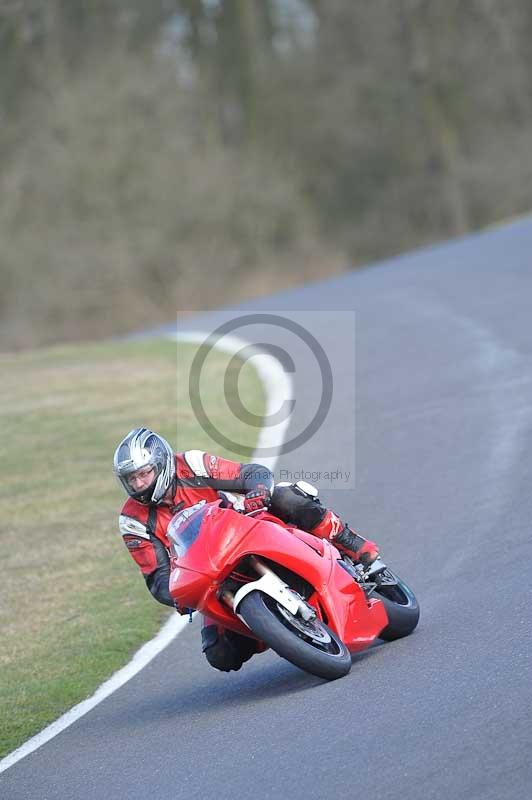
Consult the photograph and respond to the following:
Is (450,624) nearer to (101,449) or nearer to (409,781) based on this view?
(409,781)

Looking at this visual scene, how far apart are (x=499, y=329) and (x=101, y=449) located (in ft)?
17.8

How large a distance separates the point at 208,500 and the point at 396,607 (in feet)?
3.80

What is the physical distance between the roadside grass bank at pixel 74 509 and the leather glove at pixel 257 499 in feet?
5.83

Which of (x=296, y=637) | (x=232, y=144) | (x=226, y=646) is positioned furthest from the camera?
(x=232, y=144)

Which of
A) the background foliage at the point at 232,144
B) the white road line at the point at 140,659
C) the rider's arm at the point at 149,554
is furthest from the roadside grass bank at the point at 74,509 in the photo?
the background foliage at the point at 232,144

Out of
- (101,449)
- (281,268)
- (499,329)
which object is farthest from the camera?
(281,268)

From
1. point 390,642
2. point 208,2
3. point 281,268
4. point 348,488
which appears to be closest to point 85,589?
point 348,488

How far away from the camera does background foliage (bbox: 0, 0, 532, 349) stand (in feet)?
129

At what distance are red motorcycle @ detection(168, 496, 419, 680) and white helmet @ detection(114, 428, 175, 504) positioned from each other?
0.28m

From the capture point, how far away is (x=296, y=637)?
6.16 m

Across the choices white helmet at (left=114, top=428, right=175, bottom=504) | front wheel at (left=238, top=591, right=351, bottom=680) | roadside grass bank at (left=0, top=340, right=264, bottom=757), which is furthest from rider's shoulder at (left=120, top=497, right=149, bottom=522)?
roadside grass bank at (left=0, top=340, right=264, bottom=757)

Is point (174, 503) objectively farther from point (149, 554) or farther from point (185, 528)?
point (185, 528)

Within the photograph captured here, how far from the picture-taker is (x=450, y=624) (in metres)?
7.10

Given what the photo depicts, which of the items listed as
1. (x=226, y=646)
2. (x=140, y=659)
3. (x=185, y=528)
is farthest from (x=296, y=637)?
(x=140, y=659)
